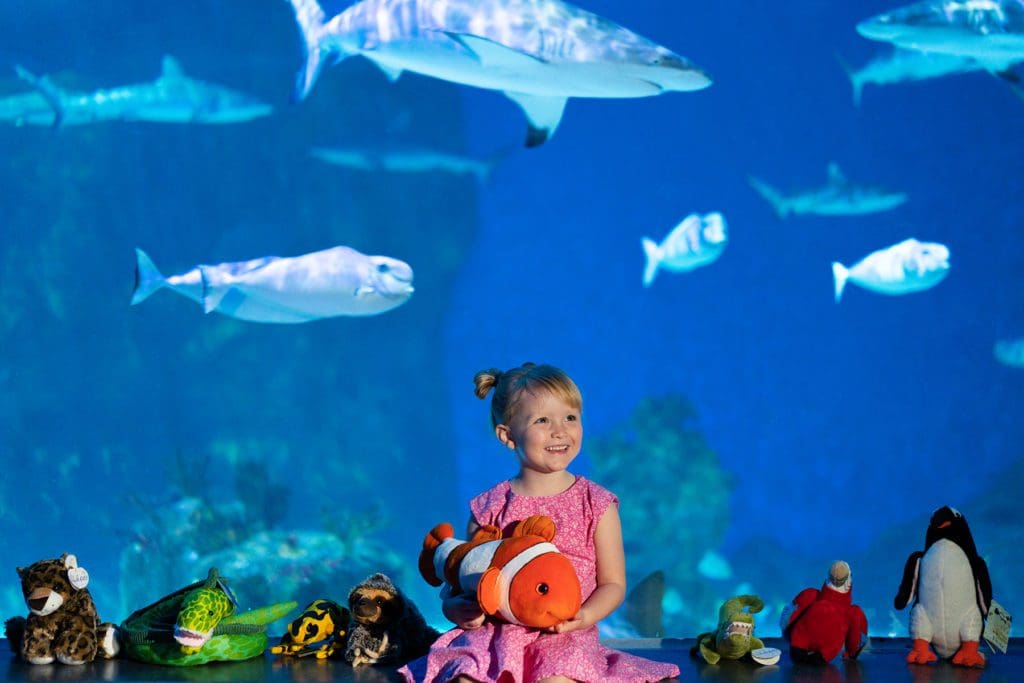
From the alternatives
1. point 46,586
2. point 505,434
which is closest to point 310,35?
point 46,586

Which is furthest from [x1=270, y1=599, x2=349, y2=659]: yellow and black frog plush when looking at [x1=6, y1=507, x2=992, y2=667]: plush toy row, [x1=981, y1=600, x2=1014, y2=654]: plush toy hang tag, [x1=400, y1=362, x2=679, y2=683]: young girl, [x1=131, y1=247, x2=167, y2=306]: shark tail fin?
[x1=131, y1=247, x2=167, y2=306]: shark tail fin

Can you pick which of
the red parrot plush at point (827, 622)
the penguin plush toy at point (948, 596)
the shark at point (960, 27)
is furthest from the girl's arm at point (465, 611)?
the shark at point (960, 27)

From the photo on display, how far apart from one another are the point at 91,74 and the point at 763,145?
5.30m

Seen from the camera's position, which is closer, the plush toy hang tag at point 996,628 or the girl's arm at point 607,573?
the girl's arm at point 607,573

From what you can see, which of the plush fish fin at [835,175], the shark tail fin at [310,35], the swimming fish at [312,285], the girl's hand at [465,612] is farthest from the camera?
the plush fish fin at [835,175]

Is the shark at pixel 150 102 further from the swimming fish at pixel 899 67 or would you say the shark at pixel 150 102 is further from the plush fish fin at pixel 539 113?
the swimming fish at pixel 899 67

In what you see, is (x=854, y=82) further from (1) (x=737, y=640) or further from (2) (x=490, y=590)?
(2) (x=490, y=590)

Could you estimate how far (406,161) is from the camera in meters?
9.67

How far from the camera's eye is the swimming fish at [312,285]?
6273 millimetres

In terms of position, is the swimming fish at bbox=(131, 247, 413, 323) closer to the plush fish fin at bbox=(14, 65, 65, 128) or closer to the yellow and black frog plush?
the plush fish fin at bbox=(14, 65, 65, 128)

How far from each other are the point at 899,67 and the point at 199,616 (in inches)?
282

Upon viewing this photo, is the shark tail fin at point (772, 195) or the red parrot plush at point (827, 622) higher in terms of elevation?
the shark tail fin at point (772, 195)

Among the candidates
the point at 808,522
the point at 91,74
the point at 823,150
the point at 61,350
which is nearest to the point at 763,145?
the point at 823,150

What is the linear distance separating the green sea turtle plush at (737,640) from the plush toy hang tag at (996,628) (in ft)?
1.75
